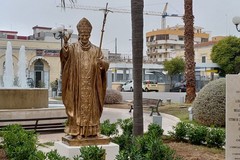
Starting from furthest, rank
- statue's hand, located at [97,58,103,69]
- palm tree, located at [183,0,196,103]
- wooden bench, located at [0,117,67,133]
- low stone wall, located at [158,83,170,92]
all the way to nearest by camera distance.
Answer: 1. low stone wall, located at [158,83,170,92]
2. palm tree, located at [183,0,196,103]
3. wooden bench, located at [0,117,67,133]
4. statue's hand, located at [97,58,103,69]

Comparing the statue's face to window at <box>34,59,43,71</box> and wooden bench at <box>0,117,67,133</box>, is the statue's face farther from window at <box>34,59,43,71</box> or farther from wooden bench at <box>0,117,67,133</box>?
window at <box>34,59,43,71</box>

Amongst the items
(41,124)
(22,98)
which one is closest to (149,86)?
(22,98)

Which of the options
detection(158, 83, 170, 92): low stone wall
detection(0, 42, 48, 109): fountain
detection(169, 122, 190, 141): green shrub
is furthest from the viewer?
detection(158, 83, 170, 92): low stone wall

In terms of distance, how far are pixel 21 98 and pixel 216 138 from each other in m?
6.69

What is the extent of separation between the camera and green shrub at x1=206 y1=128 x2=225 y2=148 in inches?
420

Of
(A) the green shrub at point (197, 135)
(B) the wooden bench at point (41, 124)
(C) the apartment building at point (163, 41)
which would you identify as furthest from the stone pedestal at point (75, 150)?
(C) the apartment building at point (163, 41)

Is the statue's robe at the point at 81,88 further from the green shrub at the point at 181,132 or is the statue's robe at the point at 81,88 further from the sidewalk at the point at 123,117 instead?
the green shrub at the point at 181,132

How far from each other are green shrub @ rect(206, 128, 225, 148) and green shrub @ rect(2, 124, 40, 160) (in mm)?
4151

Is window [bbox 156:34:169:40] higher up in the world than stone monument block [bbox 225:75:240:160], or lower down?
higher up

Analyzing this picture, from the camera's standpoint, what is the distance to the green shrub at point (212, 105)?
50.1ft

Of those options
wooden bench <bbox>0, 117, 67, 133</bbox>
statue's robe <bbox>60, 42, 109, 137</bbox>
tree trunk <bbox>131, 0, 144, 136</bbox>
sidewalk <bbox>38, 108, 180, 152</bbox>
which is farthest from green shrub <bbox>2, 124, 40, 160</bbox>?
wooden bench <bbox>0, 117, 67, 133</bbox>

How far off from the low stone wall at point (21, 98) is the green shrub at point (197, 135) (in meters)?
5.75

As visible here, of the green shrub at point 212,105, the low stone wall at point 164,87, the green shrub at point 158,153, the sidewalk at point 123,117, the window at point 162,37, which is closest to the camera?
the green shrub at point 158,153

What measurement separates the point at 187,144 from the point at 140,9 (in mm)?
3399
